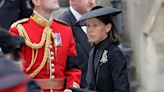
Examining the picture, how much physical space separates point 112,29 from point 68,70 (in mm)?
468

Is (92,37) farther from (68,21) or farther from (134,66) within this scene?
(134,66)

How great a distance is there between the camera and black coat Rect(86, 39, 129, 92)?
3691 millimetres

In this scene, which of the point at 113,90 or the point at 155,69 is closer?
the point at 113,90

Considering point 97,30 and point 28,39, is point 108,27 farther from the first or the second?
point 28,39

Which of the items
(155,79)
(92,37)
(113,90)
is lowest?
(155,79)

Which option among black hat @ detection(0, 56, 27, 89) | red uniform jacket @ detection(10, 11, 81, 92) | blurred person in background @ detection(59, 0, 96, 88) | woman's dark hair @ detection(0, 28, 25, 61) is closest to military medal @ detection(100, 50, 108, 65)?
red uniform jacket @ detection(10, 11, 81, 92)

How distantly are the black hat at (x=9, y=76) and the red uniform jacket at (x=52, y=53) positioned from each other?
219 cm

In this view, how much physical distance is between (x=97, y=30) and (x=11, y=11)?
2.13m

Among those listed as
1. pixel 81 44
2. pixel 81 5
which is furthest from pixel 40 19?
pixel 81 5

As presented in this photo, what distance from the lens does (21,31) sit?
3.92 meters

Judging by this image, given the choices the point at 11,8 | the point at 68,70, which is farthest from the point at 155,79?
the point at 68,70

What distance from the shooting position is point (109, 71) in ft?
12.3

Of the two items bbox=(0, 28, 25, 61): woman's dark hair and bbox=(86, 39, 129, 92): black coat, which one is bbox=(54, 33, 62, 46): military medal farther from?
bbox=(0, 28, 25, 61): woman's dark hair

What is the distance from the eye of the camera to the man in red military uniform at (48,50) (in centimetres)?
391
